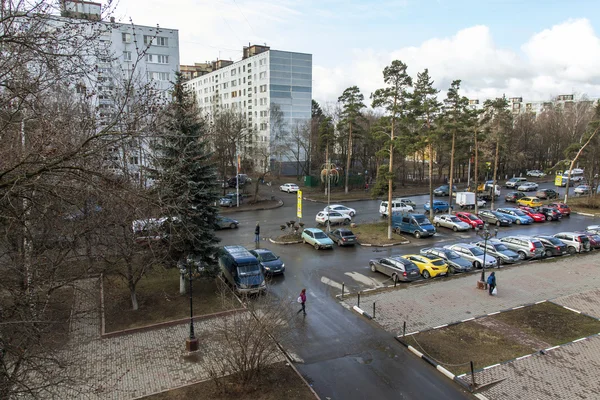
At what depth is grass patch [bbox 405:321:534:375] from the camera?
13.3 m

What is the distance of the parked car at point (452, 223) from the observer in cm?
3388

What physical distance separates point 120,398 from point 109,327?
5.07 meters

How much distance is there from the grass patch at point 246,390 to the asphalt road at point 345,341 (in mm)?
724

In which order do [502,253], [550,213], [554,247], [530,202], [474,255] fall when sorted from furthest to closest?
[530,202]
[550,213]
[554,247]
[502,253]
[474,255]

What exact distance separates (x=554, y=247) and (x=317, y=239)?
636 inches

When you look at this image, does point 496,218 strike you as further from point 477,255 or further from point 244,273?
point 244,273

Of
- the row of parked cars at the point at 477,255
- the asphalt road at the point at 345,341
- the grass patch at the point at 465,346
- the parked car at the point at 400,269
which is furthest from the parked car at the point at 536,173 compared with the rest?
the grass patch at the point at 465,346

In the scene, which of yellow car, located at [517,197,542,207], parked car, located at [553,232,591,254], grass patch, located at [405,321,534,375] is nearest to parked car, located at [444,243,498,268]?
parked car, located at [553,232,591,254]

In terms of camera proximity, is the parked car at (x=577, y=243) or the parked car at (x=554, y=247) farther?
the parked car at (x=577, y=243)

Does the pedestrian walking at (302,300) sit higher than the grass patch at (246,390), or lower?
higher

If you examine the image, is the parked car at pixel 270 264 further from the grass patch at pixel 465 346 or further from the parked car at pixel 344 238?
the grass patch at pixel 465 346

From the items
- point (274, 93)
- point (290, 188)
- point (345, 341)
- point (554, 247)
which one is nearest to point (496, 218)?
point (554, 247)

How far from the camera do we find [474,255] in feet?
80.0

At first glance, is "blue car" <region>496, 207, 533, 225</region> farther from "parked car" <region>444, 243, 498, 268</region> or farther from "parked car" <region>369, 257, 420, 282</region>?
"parked car" <region>369, 257, 420, 282</region>
